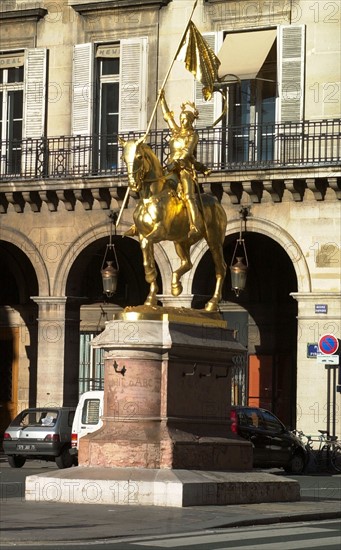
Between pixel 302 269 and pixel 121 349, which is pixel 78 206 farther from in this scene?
pixel 121 349

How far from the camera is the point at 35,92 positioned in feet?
136

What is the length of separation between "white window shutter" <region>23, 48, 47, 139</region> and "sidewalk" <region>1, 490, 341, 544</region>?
1892cm

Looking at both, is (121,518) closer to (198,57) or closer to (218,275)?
(218,275)

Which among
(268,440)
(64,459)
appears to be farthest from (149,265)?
(64,459)

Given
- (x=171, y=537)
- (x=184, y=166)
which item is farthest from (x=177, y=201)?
(x=171, y=537)

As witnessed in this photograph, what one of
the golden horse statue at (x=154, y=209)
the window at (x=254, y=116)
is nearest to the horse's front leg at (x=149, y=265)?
the golden horse statue at (x=154, y=209)

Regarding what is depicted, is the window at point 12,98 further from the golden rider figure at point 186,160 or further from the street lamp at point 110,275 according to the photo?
the golden rider figure at point 186,160

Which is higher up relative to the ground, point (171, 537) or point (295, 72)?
point (295, 72)

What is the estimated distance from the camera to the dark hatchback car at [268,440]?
1389 inches

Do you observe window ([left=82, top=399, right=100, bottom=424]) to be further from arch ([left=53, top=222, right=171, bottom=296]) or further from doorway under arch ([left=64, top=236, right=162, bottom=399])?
doorway under arch ([left=64, top=236, right=162, bottom=399])

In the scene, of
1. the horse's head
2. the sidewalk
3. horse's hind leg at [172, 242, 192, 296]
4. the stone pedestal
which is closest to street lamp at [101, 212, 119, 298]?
horse's hind leg at [172, 242, 192, 296]

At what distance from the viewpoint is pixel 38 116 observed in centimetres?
4116

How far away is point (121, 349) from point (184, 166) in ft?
10.2

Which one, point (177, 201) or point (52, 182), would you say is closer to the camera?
point (177, 201)
